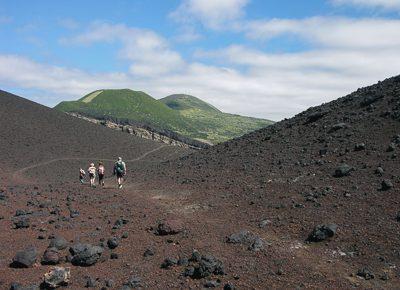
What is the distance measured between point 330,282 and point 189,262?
12.1ft

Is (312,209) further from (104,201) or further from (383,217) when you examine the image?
(104,201)

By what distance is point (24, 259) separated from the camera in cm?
1189

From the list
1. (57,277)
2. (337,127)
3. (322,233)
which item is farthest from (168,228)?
(337,127)

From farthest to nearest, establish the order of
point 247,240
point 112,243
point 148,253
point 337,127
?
1. point 337,127
2. point 247,240
3. point 112,243
4. point 148,253

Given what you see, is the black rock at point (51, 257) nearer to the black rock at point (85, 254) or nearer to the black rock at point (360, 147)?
the black rock at point (85, 254)

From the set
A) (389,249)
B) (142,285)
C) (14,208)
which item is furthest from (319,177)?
(14,208)

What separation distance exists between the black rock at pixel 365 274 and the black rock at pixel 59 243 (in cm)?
841

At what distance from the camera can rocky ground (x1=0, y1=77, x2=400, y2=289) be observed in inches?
450

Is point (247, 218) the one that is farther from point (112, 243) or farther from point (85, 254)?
point (85, 254)

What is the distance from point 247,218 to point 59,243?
661 cm

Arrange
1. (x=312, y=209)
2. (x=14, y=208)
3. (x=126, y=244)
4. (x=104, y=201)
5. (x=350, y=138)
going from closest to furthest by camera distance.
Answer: (x=126, y=244)
(x=312, y=209)
(x=14, y=208)
(x=104, y=201)
(x=350, y=138)

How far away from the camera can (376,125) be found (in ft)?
76.5

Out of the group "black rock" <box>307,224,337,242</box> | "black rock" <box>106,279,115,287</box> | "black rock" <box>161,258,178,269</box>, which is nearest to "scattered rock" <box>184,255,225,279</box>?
"black rock" <box>161,258,178,269</box>

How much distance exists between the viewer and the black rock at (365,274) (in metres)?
11.3
